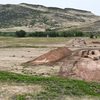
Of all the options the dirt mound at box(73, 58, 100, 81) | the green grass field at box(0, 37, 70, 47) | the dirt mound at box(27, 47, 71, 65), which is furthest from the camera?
the green grass field at box(0, 37, 70, 47)

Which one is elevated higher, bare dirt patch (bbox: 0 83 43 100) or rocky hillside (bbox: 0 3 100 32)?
bare dirt patch (bbox: 0 83 43 100)

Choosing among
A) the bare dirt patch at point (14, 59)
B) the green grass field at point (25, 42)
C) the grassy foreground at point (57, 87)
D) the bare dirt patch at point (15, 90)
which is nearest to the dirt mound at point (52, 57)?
the bare dirt patch at point (14, 59)

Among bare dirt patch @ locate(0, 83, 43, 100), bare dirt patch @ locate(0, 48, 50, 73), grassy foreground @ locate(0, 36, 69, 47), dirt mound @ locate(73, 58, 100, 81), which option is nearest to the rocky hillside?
grassy foreground @ locate(0, 36, 69, 47)

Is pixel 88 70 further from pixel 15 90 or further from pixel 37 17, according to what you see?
pixel 37 17

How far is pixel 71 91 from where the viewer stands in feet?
62.4

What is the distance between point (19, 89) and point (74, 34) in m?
76.0

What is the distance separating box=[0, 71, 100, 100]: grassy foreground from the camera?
18263mm

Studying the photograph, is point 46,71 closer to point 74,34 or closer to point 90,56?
point 90,56

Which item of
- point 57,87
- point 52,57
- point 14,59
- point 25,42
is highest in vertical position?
point 57,87

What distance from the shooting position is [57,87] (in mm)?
19656

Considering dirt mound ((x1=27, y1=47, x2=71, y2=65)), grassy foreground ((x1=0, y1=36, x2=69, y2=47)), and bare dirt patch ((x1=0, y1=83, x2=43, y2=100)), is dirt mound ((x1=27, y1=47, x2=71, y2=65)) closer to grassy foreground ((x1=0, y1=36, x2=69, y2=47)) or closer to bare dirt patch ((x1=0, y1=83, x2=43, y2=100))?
bare dirt patch ((x1=0, y1=83, x2=43, y2=100))

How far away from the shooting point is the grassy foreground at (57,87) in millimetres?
18263

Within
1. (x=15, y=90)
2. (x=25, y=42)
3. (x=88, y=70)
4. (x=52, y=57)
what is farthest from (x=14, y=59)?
(x=25, y=42)

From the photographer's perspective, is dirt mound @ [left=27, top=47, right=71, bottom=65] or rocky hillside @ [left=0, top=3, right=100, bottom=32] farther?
rocky hillside @ [left=0, top=3, right=100, bottom=32]
